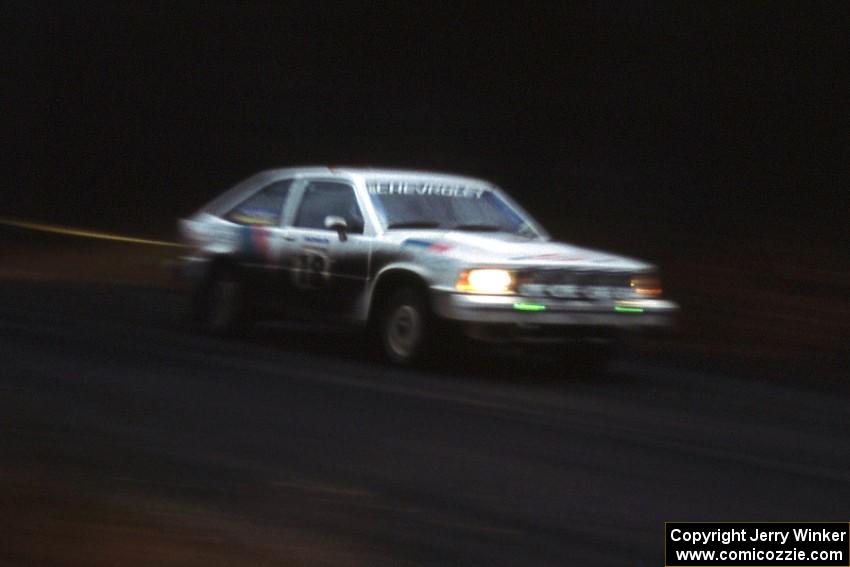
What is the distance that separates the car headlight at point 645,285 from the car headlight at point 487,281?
1019 millimetres

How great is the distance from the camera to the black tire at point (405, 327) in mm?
12047

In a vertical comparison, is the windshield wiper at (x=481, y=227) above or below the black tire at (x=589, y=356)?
above

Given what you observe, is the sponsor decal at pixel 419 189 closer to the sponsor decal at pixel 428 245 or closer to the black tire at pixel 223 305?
the sponsor decal at pixel 428 245

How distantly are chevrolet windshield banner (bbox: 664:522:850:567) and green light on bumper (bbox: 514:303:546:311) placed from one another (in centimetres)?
490

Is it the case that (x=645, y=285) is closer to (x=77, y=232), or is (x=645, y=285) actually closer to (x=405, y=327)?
(x=405, y=327)

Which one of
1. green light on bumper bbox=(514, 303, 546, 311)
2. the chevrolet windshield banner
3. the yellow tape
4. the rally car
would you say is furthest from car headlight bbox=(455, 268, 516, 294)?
the yellow tape

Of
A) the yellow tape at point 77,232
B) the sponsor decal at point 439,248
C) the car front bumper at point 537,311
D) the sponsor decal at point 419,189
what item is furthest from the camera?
the yellow tape at point 77,232

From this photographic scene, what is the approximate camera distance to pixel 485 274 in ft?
38.6

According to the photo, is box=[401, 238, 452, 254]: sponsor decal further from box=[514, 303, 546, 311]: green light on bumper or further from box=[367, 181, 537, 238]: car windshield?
box=[514, 303, 546, 311]: green light on bumper

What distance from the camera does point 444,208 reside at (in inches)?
516

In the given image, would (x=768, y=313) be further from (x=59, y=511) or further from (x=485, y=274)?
(x=59, y=511)

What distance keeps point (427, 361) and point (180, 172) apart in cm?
2106

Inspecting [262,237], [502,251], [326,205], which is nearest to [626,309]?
[502,251]

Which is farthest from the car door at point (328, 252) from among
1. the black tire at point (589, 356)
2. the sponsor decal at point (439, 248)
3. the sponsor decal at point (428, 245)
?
the black tire at point (589, 356)
